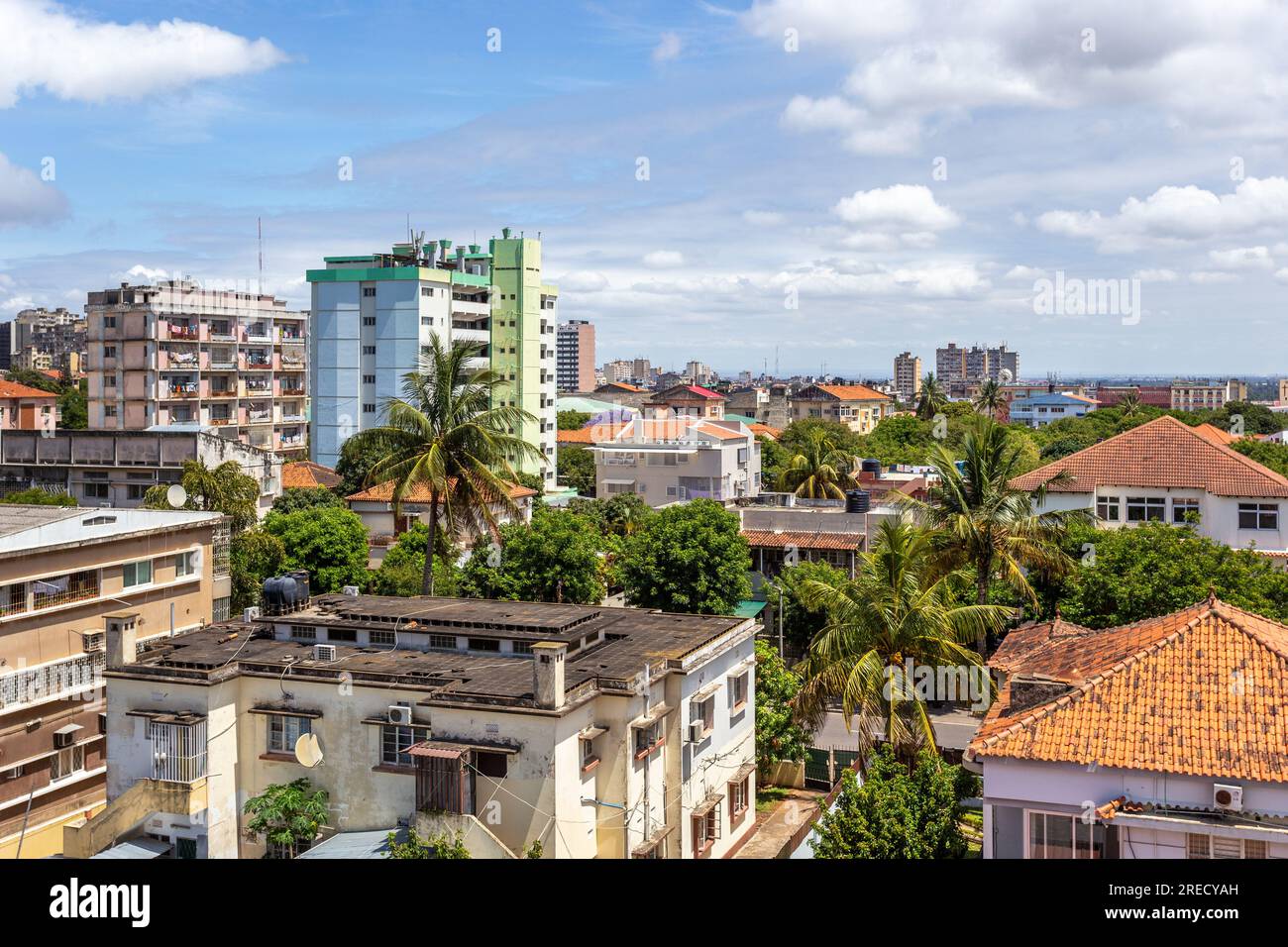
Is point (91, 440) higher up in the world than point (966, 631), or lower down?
higher up

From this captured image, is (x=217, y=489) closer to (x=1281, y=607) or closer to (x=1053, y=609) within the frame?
(x=1053, y=609)

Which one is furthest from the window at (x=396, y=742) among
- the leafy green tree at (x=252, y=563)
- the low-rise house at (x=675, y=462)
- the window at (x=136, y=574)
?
the low-rise house at (x=675, y=462)

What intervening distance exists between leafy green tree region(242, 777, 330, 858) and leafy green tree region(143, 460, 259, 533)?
21.7 metres

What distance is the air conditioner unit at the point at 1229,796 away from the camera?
15250 mm

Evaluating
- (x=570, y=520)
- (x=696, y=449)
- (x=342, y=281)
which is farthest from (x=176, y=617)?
(x=342, y=281)

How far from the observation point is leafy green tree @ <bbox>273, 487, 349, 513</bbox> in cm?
5241

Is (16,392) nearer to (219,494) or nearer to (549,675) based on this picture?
(219,494)

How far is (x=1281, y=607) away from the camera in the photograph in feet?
98.8

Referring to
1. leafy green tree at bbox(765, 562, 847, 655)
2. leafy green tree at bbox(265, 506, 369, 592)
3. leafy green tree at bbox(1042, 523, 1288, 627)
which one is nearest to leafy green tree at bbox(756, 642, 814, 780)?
leafy green tree at bbox(1042, 523, 1288, 627)

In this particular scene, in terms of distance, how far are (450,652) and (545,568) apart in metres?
15.3

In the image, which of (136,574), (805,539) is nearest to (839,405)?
(805,539)

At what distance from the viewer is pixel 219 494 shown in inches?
1689

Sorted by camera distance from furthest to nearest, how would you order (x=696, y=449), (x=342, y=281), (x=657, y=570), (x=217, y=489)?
(x=342, y=281), (x=696, y=449), (x=217, y=489), (x=657, y=570)
